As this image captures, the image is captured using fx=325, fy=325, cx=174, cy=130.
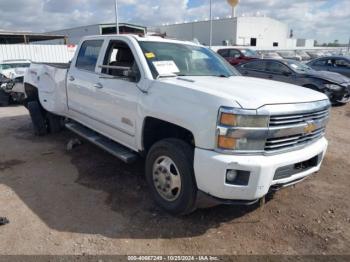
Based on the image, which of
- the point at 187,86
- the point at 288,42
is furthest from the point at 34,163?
the point at 288,42

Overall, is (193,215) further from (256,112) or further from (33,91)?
(33,91)

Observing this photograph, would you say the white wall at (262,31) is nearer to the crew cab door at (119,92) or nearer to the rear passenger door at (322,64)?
the rear passenger door at (322,64)

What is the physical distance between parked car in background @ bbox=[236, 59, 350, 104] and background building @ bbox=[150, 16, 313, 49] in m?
39.5

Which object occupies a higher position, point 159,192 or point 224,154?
point 224,154

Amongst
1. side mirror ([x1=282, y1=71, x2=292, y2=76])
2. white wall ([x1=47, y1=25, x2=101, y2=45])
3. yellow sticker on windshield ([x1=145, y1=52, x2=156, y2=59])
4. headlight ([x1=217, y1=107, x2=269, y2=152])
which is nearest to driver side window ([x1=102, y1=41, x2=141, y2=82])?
yellow sticker on windshield ([x1=145, y1=52, x2=156, y2=59])

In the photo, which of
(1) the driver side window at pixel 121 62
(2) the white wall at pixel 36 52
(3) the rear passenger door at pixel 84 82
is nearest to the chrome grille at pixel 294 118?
(1) the driver side window at pixel 121 62

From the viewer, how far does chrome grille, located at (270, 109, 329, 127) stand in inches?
119

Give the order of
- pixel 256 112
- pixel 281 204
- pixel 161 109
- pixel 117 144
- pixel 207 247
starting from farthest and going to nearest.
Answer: pixel 117 144 < pixel 281 204 < pixel 161 109 < pixel 207 247 < pixel 256 112

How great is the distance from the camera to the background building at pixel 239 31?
54.6 m

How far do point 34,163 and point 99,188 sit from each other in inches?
64.5

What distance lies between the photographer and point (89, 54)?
5273 mm

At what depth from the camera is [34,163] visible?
5.39 meters

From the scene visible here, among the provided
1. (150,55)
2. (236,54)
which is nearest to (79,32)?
(236,54)

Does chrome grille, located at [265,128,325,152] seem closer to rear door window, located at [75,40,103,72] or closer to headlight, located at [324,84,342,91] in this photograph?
rear door window, located at [75,40,103,72]
